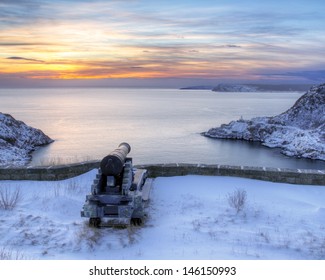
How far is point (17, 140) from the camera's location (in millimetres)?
51438

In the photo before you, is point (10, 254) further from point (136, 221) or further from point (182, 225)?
point (182, 225)

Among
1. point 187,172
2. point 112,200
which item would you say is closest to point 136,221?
point 112,200

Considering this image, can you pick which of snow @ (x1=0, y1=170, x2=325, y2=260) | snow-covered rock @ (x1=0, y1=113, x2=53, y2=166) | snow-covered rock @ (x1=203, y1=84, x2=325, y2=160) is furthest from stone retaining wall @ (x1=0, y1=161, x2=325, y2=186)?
snow-covered rock @ (x1=203, y1=84, x2=325, y2=160)

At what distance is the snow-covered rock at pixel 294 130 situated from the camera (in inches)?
2174

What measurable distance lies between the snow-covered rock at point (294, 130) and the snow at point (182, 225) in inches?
1814

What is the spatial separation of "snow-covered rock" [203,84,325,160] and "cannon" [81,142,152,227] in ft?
160

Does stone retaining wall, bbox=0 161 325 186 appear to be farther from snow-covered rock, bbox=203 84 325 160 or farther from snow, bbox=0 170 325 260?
snow-covered rock, bbox=203 84 325 160

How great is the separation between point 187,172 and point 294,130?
58.1 m

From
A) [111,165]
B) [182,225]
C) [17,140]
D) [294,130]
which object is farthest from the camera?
[294,130]

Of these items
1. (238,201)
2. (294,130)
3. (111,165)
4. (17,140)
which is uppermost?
(111,165)

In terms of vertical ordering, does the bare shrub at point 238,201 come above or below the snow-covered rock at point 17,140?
above

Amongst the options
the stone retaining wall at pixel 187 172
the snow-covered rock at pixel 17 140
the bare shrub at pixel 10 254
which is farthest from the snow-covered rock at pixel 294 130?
the bare shrub at pixel 10 254

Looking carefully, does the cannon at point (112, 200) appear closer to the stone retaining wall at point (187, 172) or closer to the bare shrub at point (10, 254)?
the bare shrub at point (10, 254)

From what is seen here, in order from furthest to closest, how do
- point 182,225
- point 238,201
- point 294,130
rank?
1. point 294,130
2. point 238,201
3. point 182,225
